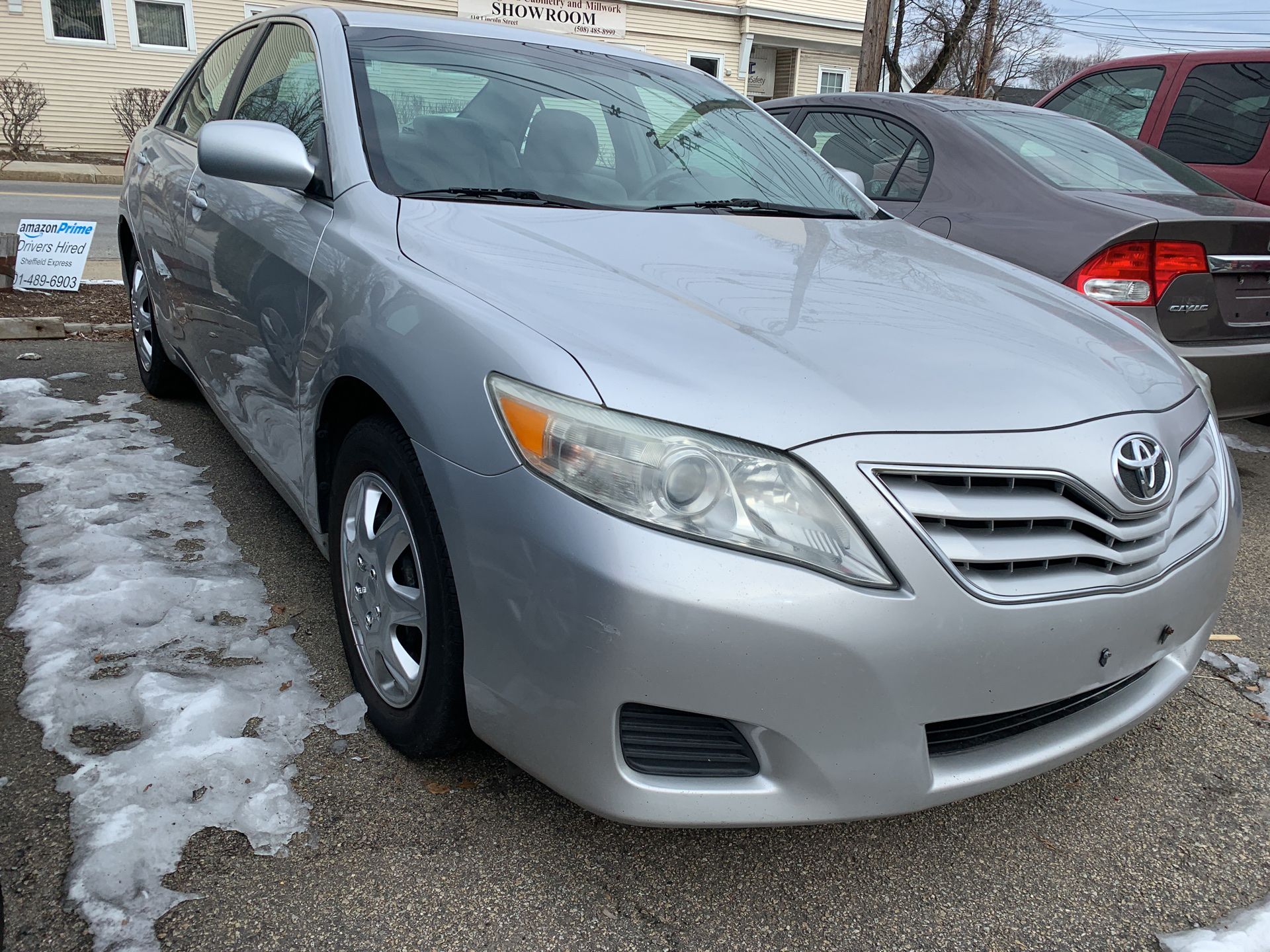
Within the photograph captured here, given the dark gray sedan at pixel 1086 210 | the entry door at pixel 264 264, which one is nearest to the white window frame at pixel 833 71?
the dark gray sedan at pixel 1086 210

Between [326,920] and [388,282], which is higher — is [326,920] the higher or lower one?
the lower one

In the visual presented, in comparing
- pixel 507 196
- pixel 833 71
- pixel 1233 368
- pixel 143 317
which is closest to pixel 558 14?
pixel 833 71

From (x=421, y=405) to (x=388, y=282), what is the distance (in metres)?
0.36

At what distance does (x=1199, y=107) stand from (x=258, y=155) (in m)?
5.60

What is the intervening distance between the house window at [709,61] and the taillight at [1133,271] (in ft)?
68.7

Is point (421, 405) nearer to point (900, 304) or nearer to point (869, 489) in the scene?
point (869, 489)

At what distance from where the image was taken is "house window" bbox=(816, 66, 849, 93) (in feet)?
83.0

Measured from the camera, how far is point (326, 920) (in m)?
1.70

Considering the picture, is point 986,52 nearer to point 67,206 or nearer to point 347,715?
point 67,206

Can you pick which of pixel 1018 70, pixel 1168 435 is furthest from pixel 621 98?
pixel 1018 70

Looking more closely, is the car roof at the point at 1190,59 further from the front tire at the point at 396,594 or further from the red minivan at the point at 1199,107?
the front tire at the point at 396,594

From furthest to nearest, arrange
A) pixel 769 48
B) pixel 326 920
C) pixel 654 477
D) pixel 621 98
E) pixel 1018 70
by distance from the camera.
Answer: pixel 1018 70
pixel 769 48
pixel 621 98
pixel 326 920
pixel 654 477

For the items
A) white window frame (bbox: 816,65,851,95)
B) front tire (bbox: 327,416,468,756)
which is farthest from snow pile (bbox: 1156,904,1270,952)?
white window frame (bbox: 816,65,851,95)

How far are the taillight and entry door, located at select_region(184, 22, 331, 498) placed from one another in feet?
8.65
